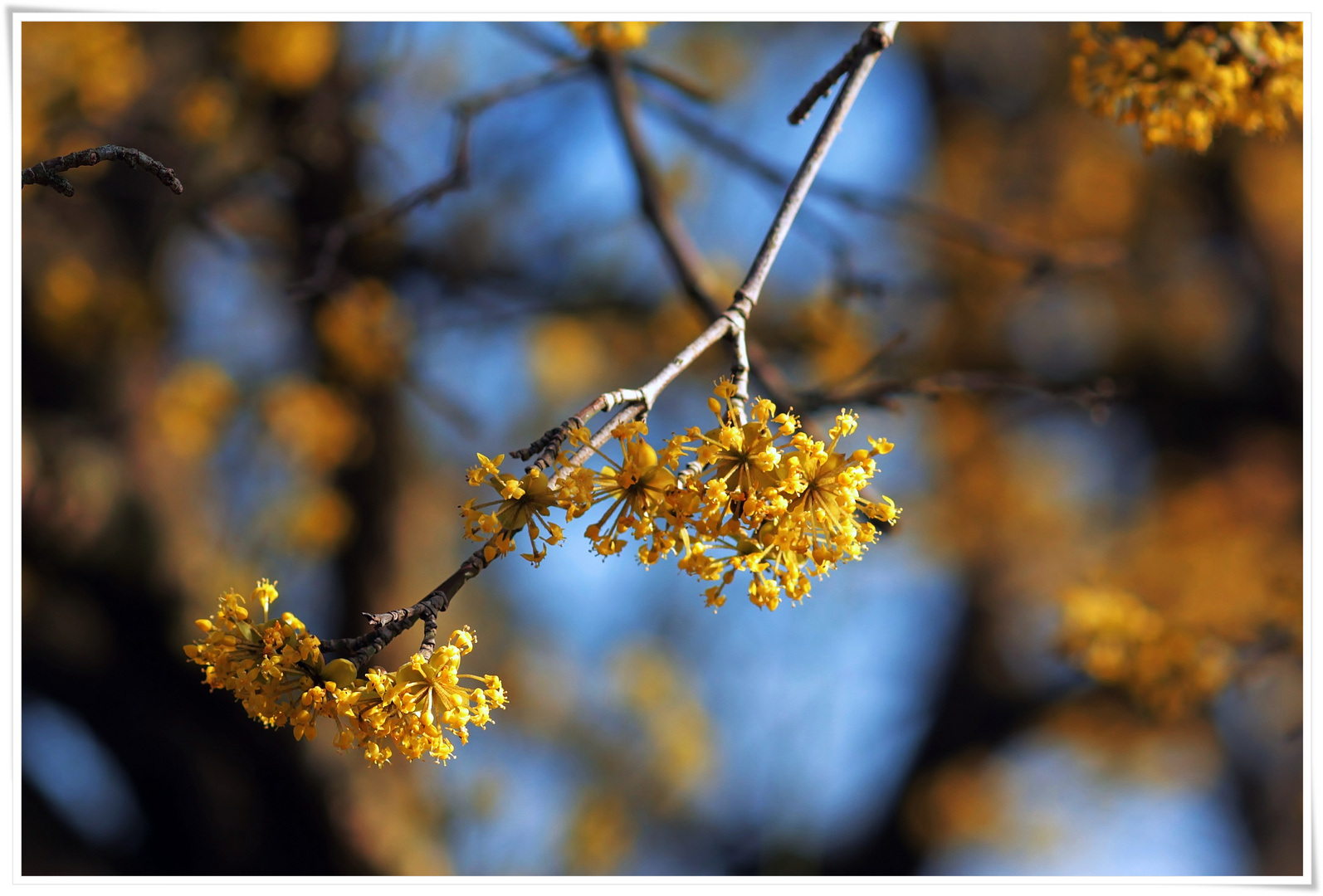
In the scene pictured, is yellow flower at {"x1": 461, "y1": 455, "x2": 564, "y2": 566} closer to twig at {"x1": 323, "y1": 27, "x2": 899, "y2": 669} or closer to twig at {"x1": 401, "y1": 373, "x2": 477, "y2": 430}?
twig at {"x1": 323, "y1": 27, "x2": 899, "y2": 669}

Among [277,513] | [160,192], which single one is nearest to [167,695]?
[277,513]

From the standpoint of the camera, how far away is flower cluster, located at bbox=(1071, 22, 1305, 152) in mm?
1527

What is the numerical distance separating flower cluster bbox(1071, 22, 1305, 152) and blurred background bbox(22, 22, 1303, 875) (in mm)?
849

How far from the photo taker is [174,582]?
10.5 feet

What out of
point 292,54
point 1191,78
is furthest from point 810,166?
point 292,54

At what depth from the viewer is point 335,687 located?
0.89 meters

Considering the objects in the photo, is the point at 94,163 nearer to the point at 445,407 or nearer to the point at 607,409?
the point at 607,409

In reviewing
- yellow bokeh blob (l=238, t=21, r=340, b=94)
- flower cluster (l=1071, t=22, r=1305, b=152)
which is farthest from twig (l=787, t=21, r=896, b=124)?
yellow bokeh blob (l=238, t=21, r=340, b=94)

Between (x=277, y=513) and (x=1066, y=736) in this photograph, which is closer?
(x=277, y=513)

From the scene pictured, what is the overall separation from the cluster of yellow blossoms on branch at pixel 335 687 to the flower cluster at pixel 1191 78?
1.49m

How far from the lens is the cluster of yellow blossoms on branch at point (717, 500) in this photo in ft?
2.98

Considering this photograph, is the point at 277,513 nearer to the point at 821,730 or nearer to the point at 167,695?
the point at 167,695

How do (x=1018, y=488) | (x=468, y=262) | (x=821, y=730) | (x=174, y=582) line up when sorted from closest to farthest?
(x=174, y=582) → (x=468, y=262) → (x=821, y=730) → (x=1018, y=488)
